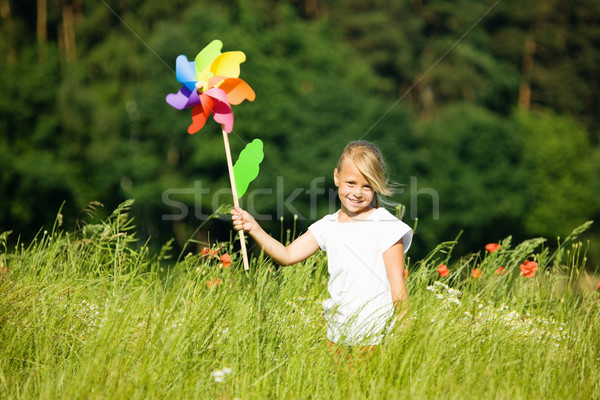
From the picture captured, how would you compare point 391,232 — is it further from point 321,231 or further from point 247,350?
point 247,350

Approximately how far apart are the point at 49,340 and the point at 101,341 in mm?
399

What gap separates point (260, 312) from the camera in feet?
10.9

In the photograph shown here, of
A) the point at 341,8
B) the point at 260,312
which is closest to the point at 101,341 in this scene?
the point at 260,312

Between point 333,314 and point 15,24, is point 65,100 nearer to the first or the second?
point 15,24

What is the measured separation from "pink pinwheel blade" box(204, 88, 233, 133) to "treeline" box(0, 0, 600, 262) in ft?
54.1

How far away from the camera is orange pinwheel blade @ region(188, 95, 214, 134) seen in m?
3.92

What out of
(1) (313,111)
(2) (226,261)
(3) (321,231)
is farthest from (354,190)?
(1) (313,111)

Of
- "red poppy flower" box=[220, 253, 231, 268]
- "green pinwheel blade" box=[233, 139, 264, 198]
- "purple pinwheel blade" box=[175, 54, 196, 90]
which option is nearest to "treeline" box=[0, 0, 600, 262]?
"red poppy flower" box=[220, 253, 231, 268]

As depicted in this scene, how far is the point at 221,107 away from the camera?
3.94 metres

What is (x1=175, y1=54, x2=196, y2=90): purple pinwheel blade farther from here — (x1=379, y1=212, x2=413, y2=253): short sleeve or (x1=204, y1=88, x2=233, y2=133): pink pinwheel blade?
(x1=379, y1=212, x2=413, y2=253): short sleeve

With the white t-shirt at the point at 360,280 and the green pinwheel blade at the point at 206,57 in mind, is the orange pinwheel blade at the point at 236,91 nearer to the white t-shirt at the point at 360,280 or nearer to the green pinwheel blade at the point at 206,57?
the green pinwheel blade at the point at 206,57

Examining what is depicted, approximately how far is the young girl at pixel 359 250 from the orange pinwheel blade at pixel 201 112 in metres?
0.71

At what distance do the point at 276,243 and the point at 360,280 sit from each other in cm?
47

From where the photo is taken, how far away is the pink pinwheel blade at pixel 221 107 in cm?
388
